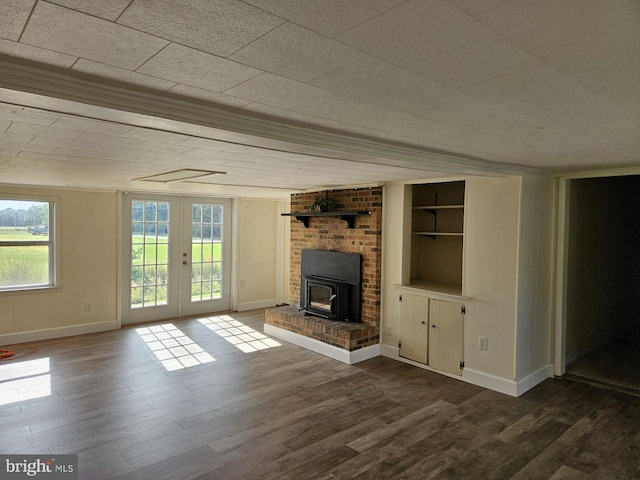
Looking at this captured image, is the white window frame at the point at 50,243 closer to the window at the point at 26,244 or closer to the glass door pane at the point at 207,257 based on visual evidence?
the window at the point at 26,244

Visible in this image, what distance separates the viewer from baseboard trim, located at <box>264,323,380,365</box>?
4.96 metres

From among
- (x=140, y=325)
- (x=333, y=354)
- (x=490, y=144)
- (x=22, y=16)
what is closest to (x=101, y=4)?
(x=22, y=16)

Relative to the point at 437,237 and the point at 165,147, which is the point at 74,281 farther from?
the point at 437,237

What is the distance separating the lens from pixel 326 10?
104cm

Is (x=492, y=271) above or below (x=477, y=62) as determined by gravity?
below

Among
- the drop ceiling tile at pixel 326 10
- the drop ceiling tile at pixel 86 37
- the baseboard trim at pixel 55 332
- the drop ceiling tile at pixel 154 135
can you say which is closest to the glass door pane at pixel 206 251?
the baseboard trim at pixel 55 332

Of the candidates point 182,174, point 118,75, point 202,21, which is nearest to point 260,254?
point 182,174

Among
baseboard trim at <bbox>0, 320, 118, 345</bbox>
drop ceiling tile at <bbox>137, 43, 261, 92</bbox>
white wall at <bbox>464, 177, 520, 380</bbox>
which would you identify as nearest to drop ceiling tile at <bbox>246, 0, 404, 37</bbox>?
drop ceiling tile at <bbox>137, 43, 261, 92</bbox>

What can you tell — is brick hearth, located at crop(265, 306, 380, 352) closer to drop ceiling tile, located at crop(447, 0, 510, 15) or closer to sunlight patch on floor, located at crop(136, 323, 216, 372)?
sunlight patch on floor, located at crop(136, 323, 216, 372)

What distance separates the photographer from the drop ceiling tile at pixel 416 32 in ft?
3.42

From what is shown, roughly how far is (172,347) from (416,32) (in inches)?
205

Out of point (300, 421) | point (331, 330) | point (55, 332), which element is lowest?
point (300, 421)

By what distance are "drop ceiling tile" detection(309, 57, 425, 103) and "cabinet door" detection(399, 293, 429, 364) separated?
3.51m

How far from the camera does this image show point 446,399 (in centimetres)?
397
